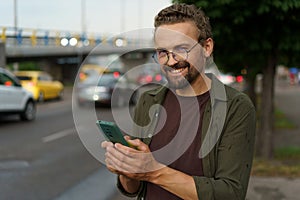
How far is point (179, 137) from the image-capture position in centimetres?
173

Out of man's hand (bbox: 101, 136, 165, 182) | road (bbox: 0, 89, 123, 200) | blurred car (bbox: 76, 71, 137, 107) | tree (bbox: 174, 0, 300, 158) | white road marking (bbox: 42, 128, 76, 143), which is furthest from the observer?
white road marking (bbox: 42, 128, 76, 143)

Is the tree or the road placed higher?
the tree

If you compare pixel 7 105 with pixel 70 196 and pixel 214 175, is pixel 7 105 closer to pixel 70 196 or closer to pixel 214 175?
pixel 70 196

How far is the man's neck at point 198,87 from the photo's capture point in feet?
5.72

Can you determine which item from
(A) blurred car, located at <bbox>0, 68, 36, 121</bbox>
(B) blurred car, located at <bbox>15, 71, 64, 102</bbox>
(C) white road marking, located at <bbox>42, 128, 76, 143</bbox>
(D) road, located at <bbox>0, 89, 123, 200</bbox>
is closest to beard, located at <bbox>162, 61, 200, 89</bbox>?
(D) road, located at <bbox>0, 89, 123, 200</bbox>

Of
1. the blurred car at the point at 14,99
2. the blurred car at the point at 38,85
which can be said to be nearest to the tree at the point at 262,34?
the blurred car at the point at 14,99

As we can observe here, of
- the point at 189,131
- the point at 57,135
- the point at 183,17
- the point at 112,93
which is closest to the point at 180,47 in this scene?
the point at 183,17

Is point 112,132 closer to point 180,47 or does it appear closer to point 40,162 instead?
point 180,47

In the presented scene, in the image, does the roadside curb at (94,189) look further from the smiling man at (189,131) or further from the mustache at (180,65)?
the mustache at (180,65)

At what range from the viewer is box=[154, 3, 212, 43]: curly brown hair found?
1667mm

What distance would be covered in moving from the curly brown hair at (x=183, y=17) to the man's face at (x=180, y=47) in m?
0.02

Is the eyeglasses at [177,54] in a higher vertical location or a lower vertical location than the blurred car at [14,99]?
higher

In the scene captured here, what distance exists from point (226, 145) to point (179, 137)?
206mm

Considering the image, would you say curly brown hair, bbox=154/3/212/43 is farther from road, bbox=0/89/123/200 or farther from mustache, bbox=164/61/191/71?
road, bbox=0/89/123/200
